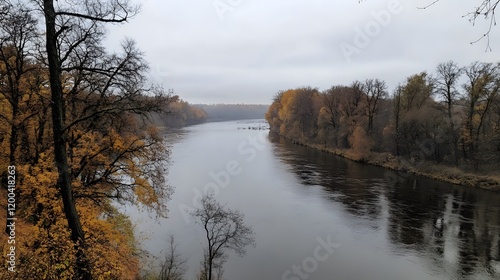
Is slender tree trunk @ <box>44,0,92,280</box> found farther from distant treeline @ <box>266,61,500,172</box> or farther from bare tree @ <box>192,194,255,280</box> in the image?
distant treeline @ <box>266,61,500,172</box>

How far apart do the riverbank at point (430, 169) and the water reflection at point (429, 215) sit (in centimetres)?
133

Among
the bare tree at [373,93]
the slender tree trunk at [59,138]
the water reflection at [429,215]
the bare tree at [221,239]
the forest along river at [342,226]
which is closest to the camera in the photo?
the slender tree trunk at [59,138]

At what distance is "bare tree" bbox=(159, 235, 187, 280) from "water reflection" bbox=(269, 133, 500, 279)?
12.2m

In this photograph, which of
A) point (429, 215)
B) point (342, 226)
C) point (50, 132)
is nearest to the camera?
point (50, 132)

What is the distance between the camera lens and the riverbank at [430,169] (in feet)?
106

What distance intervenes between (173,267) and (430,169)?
32528 mm

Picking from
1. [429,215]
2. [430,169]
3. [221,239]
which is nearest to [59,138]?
[221,239]

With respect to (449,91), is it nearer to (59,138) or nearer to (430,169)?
(430,169)

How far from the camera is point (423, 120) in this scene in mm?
41125

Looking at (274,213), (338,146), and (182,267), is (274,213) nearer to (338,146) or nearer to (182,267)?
(182,267)

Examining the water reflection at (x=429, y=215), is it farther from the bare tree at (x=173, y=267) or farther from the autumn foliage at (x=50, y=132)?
the autumn foliage at (x=50, y=132)

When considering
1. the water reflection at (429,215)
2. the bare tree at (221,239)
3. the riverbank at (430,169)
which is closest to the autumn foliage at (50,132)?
the bare tree at (221,239)

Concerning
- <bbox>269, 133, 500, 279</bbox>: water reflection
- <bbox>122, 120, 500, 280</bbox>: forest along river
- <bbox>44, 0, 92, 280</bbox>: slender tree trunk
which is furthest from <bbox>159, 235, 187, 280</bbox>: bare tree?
<bbox>269, 133, 500, 279</bbox>: water reflection

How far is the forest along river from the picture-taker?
1753 cm
